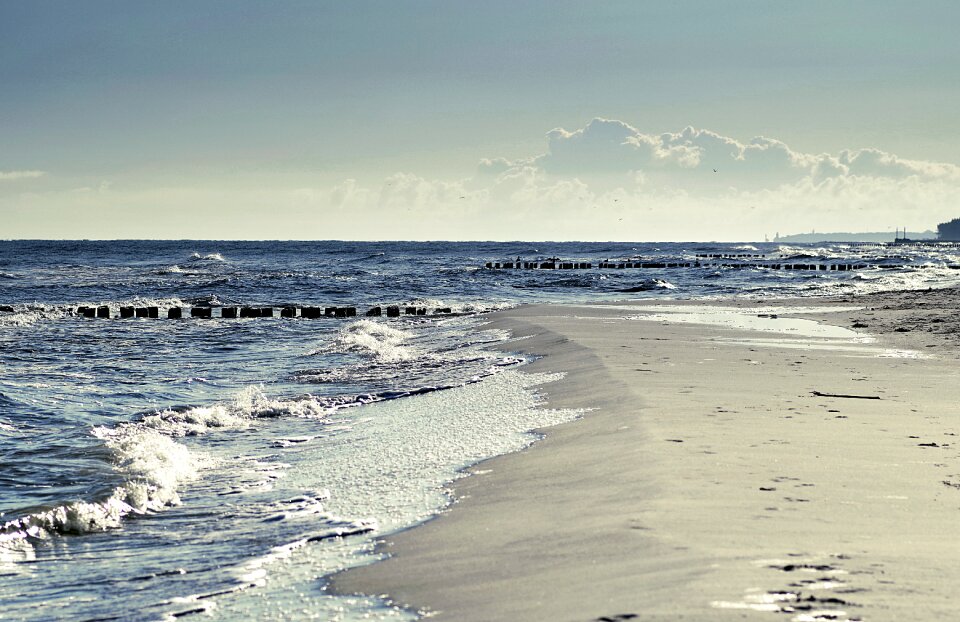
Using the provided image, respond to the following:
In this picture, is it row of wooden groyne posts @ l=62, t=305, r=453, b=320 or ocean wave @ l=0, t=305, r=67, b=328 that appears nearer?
ocean wave @ l=0, t=305, r=67, b=328

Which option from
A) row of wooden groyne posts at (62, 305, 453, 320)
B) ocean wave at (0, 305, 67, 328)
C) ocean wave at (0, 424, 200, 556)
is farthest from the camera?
row of wooden groyne posts at (62, 305, 453, 320)

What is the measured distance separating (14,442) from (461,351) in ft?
30.2

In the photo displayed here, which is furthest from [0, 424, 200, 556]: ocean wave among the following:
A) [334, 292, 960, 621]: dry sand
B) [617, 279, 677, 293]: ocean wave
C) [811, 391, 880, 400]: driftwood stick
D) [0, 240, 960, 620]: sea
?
[617, 279, 677, 293]: ocean wave

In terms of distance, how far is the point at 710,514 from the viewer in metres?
5.29

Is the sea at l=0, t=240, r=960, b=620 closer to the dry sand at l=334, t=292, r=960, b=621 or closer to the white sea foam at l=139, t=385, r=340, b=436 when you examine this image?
the white sea foam at l=139, t=385, r=340, b=436

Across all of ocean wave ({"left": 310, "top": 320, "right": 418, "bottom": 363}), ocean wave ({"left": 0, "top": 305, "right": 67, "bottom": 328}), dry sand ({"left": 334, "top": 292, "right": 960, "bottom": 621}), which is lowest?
ocean wave ({"left": 0, "top": 305, "right": 67, "bottom": 328})

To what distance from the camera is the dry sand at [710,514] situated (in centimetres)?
406

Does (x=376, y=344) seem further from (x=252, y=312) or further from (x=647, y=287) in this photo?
(x=647, y=287)

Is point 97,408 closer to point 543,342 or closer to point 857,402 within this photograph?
point 543,342

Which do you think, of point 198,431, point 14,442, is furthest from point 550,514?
point 14,442

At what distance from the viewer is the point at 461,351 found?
18.1 meters

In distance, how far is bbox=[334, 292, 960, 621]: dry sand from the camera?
13.3 feet

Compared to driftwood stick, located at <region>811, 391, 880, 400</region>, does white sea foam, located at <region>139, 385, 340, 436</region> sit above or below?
below

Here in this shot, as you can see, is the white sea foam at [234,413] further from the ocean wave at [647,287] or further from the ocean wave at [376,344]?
the ocean wave at [647,287]
